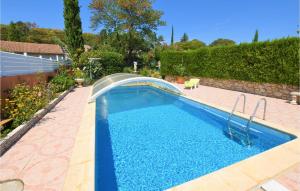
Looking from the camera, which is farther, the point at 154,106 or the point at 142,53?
the point at 142,53

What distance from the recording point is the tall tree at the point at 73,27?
82.2ft

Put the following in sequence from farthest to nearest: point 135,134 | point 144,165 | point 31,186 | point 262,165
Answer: point 135,134
point 144,165
point 262,165
point 31,186

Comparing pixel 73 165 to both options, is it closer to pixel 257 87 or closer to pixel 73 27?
pixel 257 87

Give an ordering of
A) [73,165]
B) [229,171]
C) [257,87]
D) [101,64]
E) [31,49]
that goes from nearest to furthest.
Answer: [229,171] → [73,165] → [257,87] → [101,64] → [31,49]

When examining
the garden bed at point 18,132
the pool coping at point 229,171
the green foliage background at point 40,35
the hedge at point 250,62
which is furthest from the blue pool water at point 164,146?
the green foliage background at point 40,35

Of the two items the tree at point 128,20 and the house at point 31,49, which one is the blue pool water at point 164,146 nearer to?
the tree at point 128,20

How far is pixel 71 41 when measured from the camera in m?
25.6

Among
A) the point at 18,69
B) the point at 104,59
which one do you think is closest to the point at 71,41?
the point at 104,59

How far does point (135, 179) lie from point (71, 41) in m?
25.0

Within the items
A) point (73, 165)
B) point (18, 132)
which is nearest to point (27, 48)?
point (18, 132)

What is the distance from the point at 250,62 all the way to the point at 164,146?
35.7 feet

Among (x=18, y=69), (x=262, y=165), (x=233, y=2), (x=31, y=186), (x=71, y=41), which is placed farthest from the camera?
(x=71, y=41)

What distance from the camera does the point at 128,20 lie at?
2883 cm

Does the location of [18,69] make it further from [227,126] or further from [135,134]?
→ [227,126]
